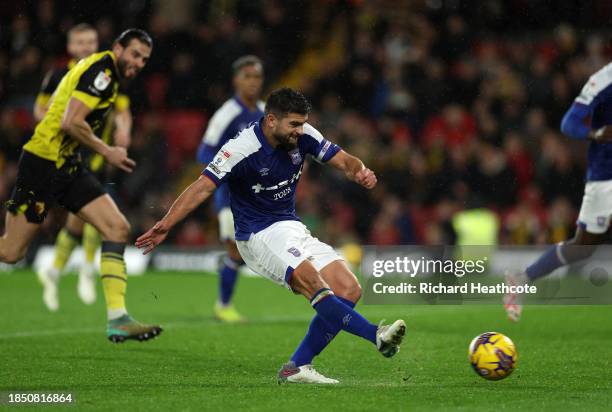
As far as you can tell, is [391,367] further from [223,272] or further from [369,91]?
[369,91]

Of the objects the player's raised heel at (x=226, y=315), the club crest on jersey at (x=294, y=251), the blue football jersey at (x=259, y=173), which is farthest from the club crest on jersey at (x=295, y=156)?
the player's raised heel at (x=226, y=315)

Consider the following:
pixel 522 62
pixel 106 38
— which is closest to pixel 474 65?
pixel 522 62

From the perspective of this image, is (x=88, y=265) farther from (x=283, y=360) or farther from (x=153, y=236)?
(x=153, y=236)

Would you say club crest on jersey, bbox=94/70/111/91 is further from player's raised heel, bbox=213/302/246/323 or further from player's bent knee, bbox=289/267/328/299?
player's raised heel, bbox=213/302/246/323

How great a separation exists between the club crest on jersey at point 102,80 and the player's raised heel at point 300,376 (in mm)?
2876

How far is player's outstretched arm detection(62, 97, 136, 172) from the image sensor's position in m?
8.31

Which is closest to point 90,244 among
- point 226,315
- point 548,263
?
point 226,315

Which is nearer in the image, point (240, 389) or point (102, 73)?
point (240, 389)

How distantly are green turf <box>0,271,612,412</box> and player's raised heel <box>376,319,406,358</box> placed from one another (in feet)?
0.83

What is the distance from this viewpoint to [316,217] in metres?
18.2


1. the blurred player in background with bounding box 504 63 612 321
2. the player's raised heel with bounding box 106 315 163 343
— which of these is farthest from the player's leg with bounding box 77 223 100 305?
the blurred player in background with bounding box 504 63 612 321

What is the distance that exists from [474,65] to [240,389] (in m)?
13.2

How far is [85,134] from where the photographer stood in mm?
8328

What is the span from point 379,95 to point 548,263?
10030mm
